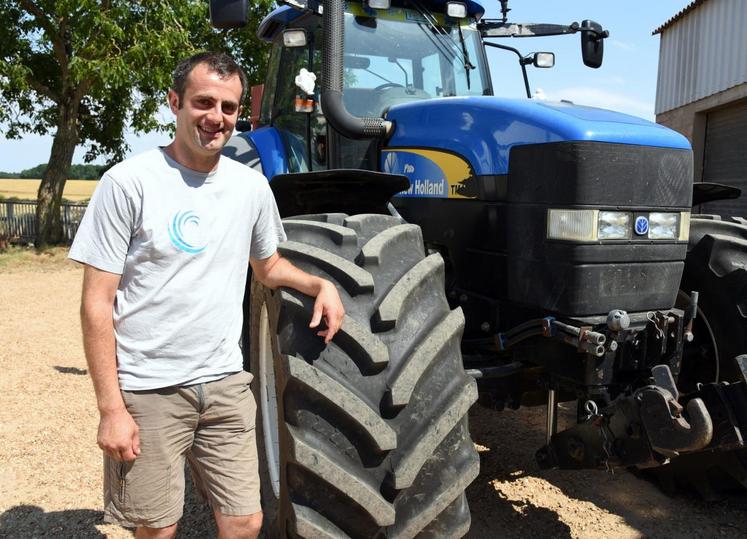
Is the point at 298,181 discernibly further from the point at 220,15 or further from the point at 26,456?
the point at 26,456

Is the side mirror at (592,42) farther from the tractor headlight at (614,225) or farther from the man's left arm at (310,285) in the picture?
the man's left arm at (310,285)

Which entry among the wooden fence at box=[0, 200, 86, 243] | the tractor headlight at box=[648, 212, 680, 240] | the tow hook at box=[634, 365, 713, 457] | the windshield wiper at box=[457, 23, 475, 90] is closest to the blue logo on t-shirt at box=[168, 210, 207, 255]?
the tow hook at box=[634, 365, 713, 457]

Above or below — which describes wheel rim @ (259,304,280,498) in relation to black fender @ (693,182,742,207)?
below

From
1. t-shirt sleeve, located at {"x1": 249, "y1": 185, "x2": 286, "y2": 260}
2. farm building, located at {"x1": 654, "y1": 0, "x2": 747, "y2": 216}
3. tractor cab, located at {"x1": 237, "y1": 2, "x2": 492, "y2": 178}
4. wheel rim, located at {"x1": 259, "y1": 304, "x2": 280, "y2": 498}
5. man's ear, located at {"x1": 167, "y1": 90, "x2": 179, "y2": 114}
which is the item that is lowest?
wheel rim, located at {"x1": 259, "y1": 304, "x2": 280, "y2": 498}

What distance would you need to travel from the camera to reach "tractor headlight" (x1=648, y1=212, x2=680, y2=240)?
2672 millimetres

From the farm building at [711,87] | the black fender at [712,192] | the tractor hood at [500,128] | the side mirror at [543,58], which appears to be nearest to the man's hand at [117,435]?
the tractor hood at [500,128]

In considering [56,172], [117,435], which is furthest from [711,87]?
[56,172]

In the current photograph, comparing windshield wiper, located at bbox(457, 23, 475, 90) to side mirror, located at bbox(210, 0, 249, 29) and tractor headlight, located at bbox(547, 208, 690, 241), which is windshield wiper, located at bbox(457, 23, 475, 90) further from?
tractor headlight, located at bbox(547, 208, 690, 241)

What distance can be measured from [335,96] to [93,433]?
270cm

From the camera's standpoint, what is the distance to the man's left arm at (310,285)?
2150 millimetres

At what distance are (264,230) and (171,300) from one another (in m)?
0.43

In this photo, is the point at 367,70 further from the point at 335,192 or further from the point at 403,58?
the point at 335,192

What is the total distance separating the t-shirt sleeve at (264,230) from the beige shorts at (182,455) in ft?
1.35

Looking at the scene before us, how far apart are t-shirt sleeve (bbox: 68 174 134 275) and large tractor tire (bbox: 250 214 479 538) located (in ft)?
1.82
